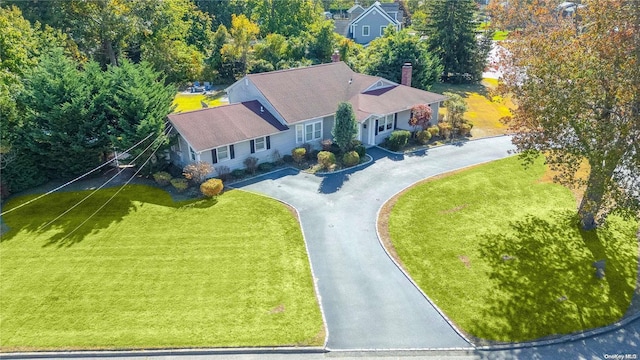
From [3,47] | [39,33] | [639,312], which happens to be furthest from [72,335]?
[39,33]

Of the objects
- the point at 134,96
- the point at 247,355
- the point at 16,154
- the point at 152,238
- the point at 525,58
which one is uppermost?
the point at 525,58

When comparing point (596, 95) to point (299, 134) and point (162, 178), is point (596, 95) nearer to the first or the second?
point (299, 134)

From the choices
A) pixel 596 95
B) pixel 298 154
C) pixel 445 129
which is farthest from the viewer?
pixel 445 129

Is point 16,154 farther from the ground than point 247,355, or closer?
farther from the ground

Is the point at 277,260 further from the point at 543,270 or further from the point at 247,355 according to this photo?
the point at 543,270

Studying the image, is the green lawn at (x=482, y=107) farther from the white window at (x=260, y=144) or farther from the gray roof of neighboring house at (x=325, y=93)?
the white window at (x=260, y=144)

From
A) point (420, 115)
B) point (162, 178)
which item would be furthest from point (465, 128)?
point (162, 178)

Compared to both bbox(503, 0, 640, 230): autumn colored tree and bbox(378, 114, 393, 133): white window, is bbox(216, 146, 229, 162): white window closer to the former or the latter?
bbox(378, 114, 393, 133): white window
